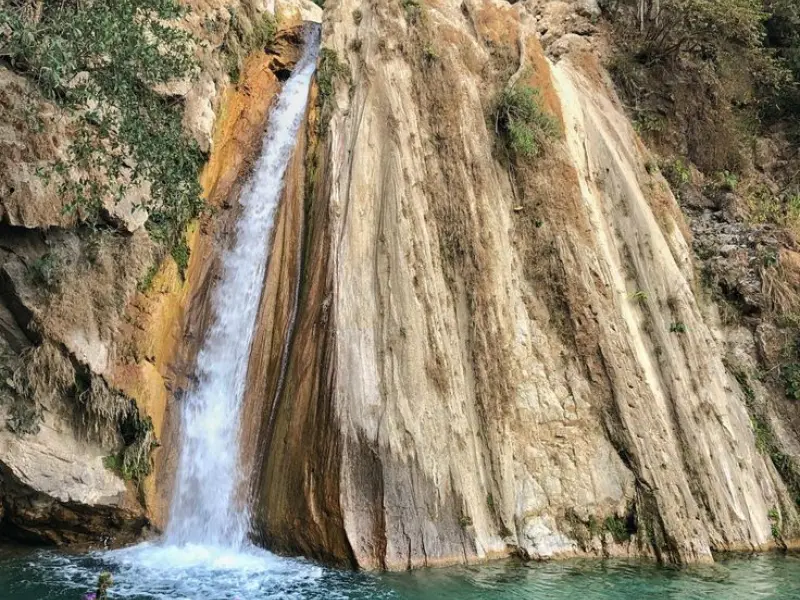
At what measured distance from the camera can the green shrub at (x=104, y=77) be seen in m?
9.84

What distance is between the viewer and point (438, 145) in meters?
15.9

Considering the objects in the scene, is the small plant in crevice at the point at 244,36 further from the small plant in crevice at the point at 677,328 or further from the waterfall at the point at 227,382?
the small plant in crevice at the point at 677,328

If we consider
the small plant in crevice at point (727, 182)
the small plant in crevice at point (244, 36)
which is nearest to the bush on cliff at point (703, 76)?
the small plant in crevice at point (727, 182)

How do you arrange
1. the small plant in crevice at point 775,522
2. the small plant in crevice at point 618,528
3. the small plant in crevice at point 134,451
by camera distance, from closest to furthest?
the small plant in crevice at point 618,528, the small plant in crevice at point 134,451, the small plant in crevice at point 775,522

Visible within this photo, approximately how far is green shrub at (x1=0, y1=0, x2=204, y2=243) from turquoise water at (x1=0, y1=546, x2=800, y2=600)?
618 centimetres

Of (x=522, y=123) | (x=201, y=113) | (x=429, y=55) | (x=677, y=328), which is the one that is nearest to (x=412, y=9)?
(x=429, y=55)

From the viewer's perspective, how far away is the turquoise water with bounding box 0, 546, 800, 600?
9.74 metres

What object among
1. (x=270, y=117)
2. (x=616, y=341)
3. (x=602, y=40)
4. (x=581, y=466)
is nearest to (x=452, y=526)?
(x=581, y=466)

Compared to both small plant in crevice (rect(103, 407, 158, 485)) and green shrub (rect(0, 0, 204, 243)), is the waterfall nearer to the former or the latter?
small plant in crevice (rect(103, 407, 158, 485))

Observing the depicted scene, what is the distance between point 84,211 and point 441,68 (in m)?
9.44

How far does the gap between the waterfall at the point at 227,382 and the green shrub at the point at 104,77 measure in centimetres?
256

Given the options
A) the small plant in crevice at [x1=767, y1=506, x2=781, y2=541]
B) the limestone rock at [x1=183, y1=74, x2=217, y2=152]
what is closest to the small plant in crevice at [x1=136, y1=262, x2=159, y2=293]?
the limestone rock at [x1=183, y1=74, x2=217, y2=152]

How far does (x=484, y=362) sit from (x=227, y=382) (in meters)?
5.58

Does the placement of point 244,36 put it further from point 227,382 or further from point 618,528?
point 618,528
